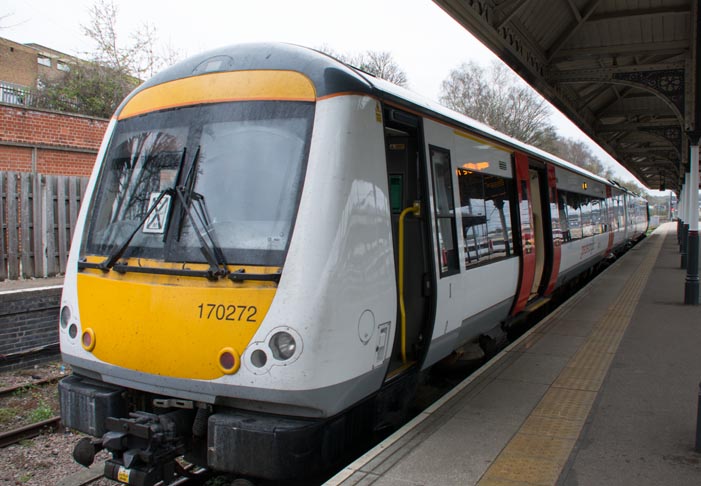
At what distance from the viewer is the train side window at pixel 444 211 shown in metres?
4.59

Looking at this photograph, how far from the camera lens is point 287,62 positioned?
368 centimetres

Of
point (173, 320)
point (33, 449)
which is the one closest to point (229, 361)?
point (173, 320)

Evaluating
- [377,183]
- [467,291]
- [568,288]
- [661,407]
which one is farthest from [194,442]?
[568,288]

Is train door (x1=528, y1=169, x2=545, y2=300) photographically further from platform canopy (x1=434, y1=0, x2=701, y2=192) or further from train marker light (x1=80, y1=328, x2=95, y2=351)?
train marker light (x1=80, y1=328, x2=95, y2=351)

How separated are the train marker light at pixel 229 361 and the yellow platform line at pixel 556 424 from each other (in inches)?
64.0

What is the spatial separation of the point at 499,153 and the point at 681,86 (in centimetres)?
596

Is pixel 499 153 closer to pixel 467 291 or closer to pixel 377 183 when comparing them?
pixel 467 291

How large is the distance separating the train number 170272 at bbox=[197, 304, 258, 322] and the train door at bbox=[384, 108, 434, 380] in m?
1.30

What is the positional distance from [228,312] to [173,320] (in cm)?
40

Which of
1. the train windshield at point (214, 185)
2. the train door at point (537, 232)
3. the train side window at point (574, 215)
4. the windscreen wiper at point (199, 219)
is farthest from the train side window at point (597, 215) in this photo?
the windscreen wiper at point (199, 219)

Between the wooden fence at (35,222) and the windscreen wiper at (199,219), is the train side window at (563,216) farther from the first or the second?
the wooden fence at (35,222)

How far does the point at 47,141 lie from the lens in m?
12.5

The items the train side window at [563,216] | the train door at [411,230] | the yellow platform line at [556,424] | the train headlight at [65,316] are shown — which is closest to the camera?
the yellow platform line at [556,424]

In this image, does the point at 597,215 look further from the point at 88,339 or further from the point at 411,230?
the point at 88,339
